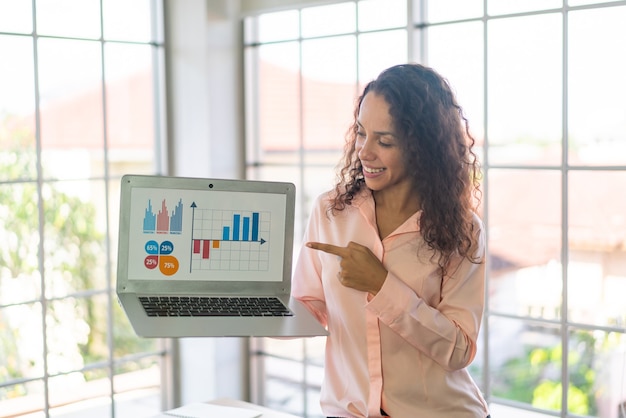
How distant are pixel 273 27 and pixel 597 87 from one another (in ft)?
5.19

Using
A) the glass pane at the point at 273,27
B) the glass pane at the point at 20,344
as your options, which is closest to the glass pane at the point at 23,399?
the glass pane at the point at 20,344

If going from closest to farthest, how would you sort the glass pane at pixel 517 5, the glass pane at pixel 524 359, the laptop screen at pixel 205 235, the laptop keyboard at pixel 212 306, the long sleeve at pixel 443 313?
1. the long sleeve at pixel 443 313
2. the laptop keyboard at pixel 212 306
3. the laptop screen at pixel 205 235
4. the glass pane at pixel 517 5
5. the glass pane at pixel 524 359

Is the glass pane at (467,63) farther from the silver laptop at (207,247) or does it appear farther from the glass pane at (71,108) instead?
the glass pane at (71,108)

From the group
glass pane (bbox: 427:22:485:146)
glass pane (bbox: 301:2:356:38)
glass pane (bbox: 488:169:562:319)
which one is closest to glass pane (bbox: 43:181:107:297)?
glass pane (bbox: 301:2:356:38)

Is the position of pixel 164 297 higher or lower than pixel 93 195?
lower

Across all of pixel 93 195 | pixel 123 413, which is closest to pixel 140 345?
pixel 123 413

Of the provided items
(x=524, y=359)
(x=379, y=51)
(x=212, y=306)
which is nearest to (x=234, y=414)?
(x=212, y=306)

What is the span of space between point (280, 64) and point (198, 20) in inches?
16.4

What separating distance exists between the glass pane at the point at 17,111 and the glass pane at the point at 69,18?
0.40ft

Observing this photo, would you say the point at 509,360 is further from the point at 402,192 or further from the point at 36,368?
the point at 36,368

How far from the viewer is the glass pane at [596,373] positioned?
282 centimetres

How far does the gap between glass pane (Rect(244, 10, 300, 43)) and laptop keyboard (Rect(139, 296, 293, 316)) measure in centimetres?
184

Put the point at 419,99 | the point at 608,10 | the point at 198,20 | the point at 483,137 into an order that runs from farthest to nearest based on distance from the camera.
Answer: the point at 198,20 → the point at 483,137 → the point at 608,10 → the point at 419,99

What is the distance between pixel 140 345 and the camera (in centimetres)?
389
